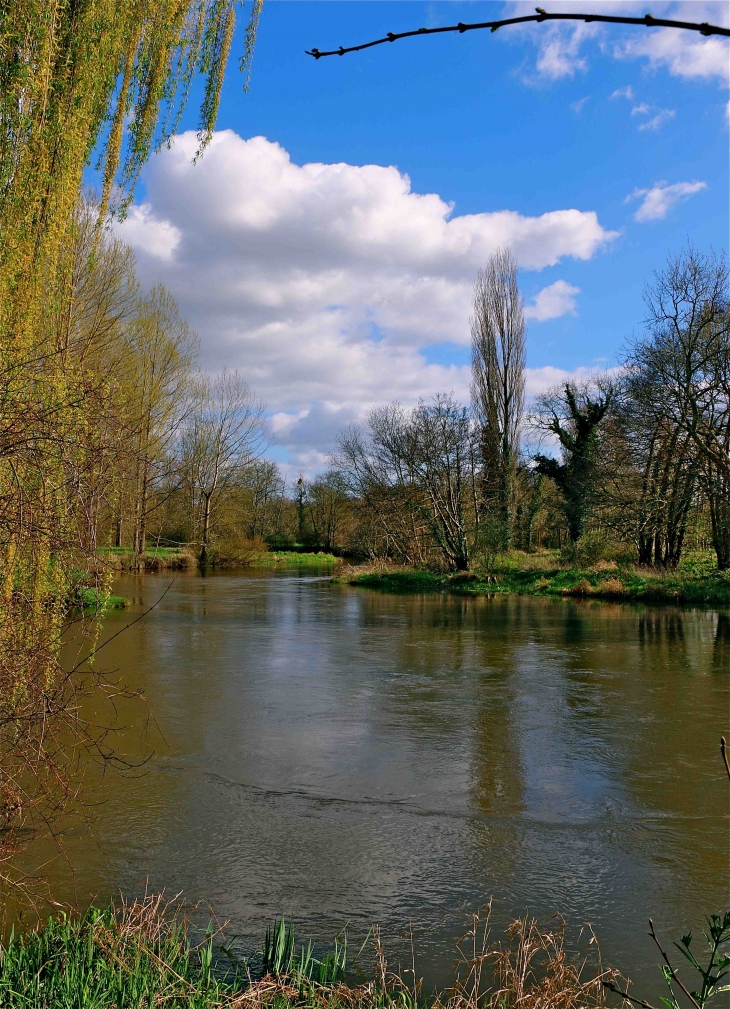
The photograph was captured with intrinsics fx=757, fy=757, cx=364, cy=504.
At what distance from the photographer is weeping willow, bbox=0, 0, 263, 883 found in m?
3.73

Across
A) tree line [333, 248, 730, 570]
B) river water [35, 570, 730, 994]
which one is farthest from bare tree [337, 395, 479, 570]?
river water [35, 570, 730, 994]

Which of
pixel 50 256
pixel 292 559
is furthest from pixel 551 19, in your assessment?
pixel 292 559

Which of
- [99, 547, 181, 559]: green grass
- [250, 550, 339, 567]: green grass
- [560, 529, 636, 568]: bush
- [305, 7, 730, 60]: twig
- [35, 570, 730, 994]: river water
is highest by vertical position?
[305, 7, 730, 60]: twig

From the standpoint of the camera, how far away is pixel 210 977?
308cm

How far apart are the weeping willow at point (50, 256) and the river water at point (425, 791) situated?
3.77ft

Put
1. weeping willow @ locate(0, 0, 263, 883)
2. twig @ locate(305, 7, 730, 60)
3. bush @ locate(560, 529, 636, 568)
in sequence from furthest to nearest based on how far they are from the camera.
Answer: bush @ locate(560, 529, 636, 568) < weeping willow @ locate(0, 0, 263, 883) < twig @ locate(305, 7, 730, 60)

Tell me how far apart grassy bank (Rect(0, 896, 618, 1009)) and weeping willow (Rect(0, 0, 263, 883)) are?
831mm

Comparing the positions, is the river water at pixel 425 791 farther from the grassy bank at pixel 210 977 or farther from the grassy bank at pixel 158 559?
the grassy bank at pixel 158 559

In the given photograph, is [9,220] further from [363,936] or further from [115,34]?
[363,936]

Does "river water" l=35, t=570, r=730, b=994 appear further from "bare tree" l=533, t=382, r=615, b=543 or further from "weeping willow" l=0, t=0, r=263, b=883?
→ "bare tree" l=533, t=382, r=615, b=543

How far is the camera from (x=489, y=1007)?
2.88m

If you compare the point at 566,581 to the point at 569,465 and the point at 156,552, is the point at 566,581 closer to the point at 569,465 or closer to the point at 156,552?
the point at 569,465

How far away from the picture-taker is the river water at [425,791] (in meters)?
4.18

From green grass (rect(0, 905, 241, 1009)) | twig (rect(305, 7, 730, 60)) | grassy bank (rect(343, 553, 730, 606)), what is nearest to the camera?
twig (rect(305, 7, 730, 60))
